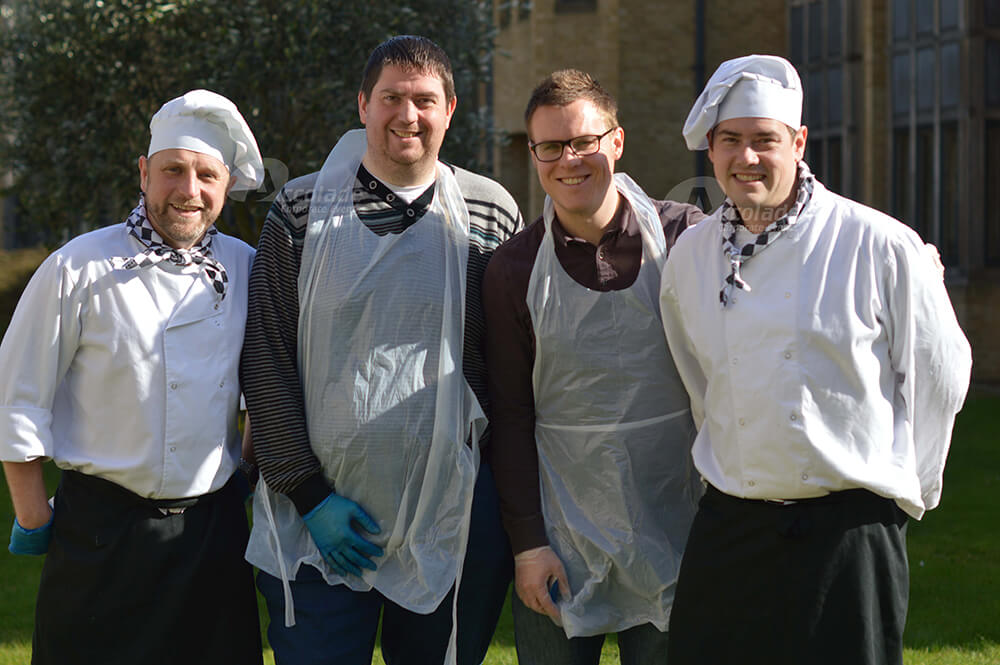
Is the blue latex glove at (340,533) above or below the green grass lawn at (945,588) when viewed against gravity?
above

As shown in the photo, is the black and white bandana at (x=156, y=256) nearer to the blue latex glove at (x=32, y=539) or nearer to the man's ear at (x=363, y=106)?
the man's ear at (x=363, y=106)

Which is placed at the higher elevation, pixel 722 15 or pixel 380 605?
pixel 722 15

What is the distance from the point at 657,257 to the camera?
137 inches

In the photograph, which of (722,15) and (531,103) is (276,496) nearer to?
(531,103)

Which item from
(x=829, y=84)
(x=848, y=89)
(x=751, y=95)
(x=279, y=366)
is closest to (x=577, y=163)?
(x=751, y=95)

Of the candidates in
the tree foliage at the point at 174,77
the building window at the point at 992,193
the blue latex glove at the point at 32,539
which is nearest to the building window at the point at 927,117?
the building window at the point at 992,193

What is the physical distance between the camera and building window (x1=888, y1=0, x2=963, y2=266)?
1542cm

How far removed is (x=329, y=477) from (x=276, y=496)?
0.56 ft

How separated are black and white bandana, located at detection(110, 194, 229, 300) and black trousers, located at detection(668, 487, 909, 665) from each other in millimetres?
1501

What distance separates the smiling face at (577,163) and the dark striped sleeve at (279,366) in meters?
0.72

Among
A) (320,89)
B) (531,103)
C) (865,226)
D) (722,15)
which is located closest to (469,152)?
(320,89)

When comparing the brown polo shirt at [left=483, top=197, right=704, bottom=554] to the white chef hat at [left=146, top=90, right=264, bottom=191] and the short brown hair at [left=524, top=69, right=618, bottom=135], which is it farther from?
the white chef hat at [left=146, top=90, right=264, bottom=191]

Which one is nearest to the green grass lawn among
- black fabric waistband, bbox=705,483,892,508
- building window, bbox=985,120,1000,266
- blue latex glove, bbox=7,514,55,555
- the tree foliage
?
blue latex glove, bbox=7,514,55,555

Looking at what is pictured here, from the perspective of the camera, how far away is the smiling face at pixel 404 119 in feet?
11.3
